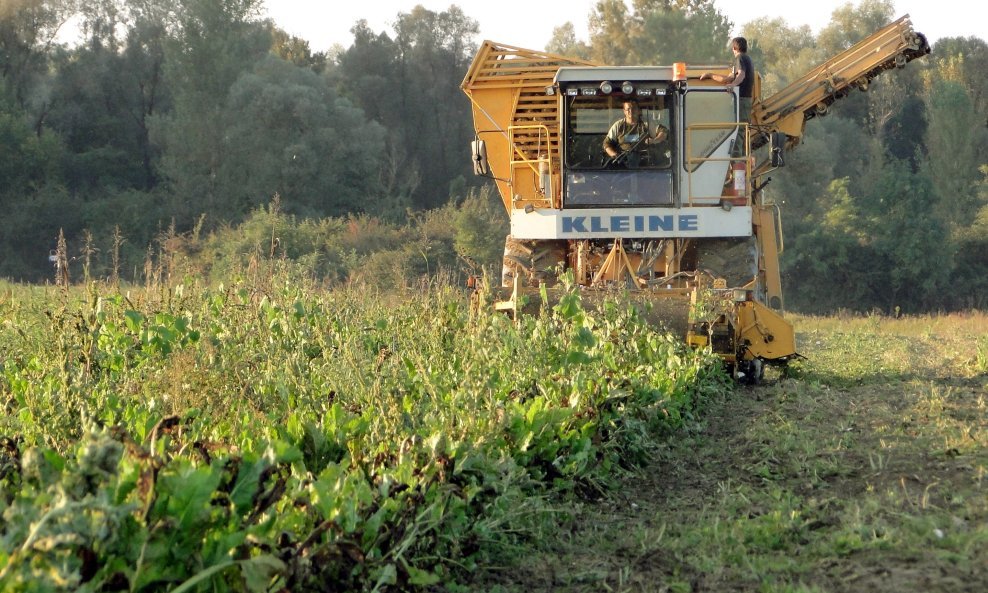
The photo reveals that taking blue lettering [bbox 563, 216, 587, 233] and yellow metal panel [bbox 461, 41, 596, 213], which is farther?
yellow metal panel [bbox 461, 41, 596, 213]

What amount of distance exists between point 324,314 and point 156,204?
36.7m

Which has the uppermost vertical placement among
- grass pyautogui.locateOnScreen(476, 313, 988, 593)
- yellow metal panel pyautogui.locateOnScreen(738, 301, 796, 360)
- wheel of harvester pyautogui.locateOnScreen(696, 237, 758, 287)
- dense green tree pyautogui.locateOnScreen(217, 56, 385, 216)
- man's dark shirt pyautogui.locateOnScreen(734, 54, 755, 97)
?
dense green tree pyautogui.locateOnScreen(217, 56, 385, 216)

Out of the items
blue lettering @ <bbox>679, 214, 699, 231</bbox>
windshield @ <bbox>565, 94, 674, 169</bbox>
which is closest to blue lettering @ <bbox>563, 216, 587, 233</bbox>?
windshield @ <bbox>565, 94, 674, 169</bbox>

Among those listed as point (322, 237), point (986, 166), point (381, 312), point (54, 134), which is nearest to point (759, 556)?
point (381, 312)

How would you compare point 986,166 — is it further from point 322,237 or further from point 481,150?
point 481,150

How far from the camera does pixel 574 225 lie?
12.2 m

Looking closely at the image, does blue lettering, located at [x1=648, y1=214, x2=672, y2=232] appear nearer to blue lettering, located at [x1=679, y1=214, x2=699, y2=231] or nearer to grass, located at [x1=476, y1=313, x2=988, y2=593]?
blue lettering, located at [x1=679, y1=214, x2=699, y2=231]

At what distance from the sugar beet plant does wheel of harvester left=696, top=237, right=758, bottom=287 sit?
233 cm

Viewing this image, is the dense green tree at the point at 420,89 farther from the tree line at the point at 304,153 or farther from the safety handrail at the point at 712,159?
the safety handrail at the point at 712,159

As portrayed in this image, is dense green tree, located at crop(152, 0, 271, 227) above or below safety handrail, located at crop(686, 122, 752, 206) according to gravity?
above

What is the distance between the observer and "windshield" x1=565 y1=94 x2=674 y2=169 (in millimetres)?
12422

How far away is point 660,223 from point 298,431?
716cm

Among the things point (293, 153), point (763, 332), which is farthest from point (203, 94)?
point (763, 332)

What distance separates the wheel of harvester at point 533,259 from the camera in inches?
499
